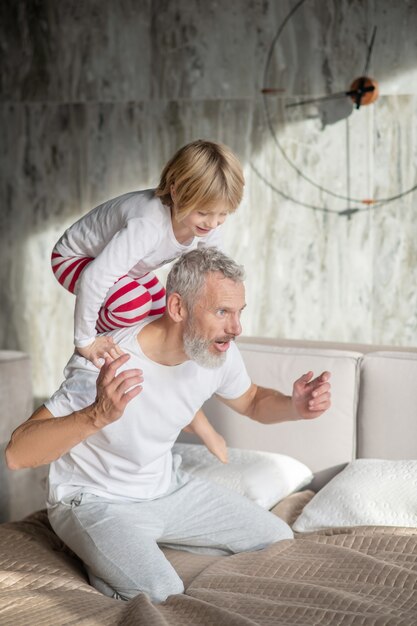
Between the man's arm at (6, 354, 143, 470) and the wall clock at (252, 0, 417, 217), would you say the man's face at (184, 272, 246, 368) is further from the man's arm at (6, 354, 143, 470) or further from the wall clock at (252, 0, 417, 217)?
the wall clock at (252, 0, 417, 217)

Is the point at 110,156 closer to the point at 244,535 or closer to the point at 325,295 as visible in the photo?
the point at 325,295

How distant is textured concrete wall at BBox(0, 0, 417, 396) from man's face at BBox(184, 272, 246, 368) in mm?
1747

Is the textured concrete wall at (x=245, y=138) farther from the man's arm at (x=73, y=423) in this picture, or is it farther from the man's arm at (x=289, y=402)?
the man's arm at (x=73, y=423)

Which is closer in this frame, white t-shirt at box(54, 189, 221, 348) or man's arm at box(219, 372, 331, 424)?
white t-shirt at box(54, 189, 221, 348)

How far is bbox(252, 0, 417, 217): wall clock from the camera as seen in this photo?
13.0ft

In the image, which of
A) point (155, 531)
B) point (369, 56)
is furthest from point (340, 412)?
point (369, 56)

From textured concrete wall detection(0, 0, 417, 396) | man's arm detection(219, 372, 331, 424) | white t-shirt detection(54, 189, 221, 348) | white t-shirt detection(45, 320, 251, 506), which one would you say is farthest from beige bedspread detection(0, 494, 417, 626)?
textured concrete wall detection(0, 0, 417, 396)

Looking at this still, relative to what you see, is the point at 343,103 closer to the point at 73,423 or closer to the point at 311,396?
the point at 311,396

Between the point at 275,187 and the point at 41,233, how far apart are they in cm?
129

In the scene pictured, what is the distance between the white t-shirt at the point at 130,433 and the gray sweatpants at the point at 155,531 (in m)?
0.05

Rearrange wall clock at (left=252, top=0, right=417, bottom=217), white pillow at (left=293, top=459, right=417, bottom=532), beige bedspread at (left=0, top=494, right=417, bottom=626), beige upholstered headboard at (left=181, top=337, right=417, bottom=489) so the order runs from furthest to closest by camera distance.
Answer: wall clock at (left=252, top=0, right=417, bottom=217) → beige upholstered headboard at (left=181, top=337, right=417, bottom=489) → white pillow at (left=293, top=459, right=417, bottom=532) → beige bedspread at (left=0, top=494, right=417, bottom=626)

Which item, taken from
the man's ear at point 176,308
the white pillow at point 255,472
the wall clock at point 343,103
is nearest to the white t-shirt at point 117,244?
the man's ear at point 176,308

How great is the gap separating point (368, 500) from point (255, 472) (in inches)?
15.3

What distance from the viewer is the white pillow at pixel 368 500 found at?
2605 millimetres
